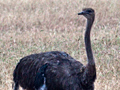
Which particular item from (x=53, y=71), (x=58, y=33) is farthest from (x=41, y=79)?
(x=58, y=33)

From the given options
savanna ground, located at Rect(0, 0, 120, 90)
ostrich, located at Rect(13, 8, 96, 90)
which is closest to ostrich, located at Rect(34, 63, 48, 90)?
ostrich, located at Rect(13, 8, 96, 90)

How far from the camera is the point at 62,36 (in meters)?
8.80

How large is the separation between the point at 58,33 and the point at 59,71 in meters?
4.81

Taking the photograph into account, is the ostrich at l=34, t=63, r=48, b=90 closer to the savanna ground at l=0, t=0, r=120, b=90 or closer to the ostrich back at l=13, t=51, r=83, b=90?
the ostrich back at l=13, t=51, r=83, b=90

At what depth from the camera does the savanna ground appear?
251 inches

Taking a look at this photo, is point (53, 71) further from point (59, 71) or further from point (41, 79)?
point (41, 79)

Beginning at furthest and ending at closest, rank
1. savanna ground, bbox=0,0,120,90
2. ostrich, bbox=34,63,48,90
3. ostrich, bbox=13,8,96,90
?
savanna ground, bbox=0,0,120,90 < ostrich, bbox=34,63,48,90 < ostrich, bbox=13,8,96,90

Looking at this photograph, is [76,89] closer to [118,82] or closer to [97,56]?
[118,82]

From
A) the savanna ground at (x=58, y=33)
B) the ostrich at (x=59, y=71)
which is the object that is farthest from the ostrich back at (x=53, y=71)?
the savanna ground at (x=58, y=33)

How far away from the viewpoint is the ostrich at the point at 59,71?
4.25 m

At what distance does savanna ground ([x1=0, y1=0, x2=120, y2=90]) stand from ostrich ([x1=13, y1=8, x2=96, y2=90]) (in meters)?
0.75

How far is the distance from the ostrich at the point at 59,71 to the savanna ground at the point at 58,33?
0.75m

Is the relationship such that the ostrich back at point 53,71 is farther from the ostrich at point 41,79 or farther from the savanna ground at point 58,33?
the savanna ground at point 58,33

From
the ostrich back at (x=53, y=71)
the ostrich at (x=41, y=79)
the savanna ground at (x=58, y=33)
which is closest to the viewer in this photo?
the ostrich back at (x=53, y=71)
